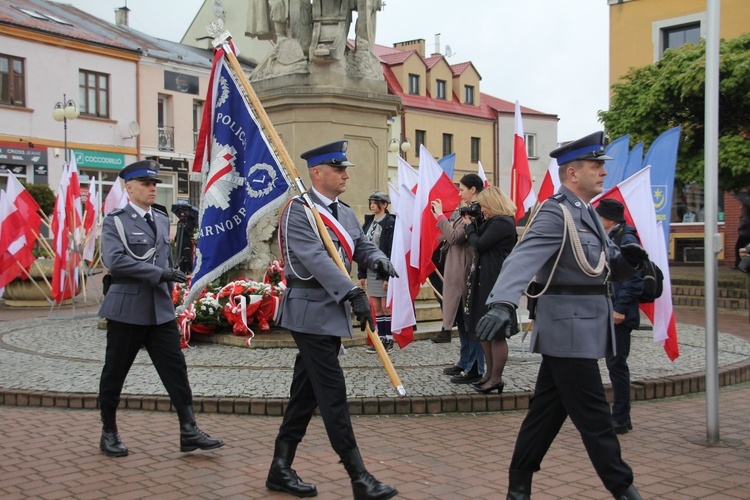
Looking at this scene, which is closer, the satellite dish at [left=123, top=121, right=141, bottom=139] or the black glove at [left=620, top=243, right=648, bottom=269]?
the black glove at [left=620, top=243, right=648, bottom=269]

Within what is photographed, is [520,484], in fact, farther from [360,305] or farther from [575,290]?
[360,305]

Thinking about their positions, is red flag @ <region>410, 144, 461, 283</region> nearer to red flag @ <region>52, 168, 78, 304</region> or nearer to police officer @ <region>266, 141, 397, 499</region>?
police officer @ <region>266, 141, 397, 499</region>

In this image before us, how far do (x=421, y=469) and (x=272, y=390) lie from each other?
88.3 inches

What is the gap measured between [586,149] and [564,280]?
2.33 feet

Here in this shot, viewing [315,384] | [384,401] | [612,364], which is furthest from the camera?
[384,401]

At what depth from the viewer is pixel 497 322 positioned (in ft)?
12.9

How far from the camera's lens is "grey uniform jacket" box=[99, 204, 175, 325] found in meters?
5.81

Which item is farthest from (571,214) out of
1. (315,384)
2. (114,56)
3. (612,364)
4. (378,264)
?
(114,56)

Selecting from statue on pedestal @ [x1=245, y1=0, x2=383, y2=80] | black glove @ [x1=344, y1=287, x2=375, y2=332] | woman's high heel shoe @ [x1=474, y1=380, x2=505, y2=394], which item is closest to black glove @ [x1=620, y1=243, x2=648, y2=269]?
black glove @ [x1=344, y1=287, x2=375, y2=332]

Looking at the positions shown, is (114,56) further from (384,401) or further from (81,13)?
(384,401)

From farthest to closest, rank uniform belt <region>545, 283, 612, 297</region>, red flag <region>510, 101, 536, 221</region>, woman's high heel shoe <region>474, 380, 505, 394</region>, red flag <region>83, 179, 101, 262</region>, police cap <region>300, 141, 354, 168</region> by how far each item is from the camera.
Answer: red flag <region>83, 179, 101, 262</region> → red flag <region>510, 101, 536, 221</region> → woman's high heel shoe <region>474, 380, 505, 394</region> → police cap <region>300, 141, 354, 168</region> → uniform belt <region>545, 283, 612, 297</region>

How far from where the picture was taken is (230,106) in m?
7.25

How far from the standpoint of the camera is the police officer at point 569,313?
4129 mm

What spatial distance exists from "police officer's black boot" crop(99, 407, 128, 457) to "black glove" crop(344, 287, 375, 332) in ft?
7.14
